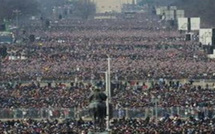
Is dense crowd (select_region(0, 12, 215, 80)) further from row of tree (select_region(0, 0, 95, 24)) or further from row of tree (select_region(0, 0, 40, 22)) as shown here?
row of tree (select_region(0, 0, 95, 24))

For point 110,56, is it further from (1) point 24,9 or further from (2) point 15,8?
(1) point 24,9

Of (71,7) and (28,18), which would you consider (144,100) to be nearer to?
(28,18)

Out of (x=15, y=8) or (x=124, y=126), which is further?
(x=15, y=8)

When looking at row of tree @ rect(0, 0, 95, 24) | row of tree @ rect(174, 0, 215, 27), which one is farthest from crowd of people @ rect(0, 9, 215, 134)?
row of tree @ rect(0, 0, 95, 24)

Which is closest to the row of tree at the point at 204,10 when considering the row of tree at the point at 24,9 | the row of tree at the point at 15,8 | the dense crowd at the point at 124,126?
the row of tree at the point at 24,9

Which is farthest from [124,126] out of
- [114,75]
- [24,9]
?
[24,9]

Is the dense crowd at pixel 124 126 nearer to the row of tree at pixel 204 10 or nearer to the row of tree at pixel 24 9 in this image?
the row of tree at pixel 204 10

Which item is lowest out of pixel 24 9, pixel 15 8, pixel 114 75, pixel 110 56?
pixel 24 9

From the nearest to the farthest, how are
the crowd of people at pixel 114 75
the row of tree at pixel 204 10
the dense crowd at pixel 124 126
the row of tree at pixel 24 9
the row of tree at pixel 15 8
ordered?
1. the dense crowd at pixel 124 126
2. the crowd of people at pixel 114 75
3. the row of tree at pixel 204 10
4. the row of tree at pixel 15 8
5. the row of tree at pixel 24 9

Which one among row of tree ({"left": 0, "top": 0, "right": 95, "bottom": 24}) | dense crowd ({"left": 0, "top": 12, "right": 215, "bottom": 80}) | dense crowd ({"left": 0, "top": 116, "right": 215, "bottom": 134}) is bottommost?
row of tree ({"left": 0, "top": 0, "right": 95, "bottom": 24})
